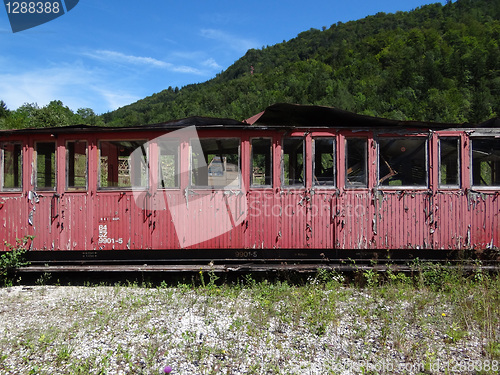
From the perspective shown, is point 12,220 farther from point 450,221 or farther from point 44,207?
point 450,221

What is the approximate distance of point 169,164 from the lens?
7.45m

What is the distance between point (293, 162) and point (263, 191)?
3.05 feet

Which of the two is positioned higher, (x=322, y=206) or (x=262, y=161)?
(x=262, y=161)

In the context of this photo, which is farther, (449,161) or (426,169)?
(449,161)

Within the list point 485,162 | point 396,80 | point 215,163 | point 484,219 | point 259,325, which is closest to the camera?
point 259,325

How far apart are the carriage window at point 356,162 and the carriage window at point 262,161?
166cm

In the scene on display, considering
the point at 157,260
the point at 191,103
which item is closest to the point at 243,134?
the point at 157,260

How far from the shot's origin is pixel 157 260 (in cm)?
727

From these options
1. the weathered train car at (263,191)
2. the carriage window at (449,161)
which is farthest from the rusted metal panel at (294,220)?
the carriage window at (449,161)

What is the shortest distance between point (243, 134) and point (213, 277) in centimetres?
306

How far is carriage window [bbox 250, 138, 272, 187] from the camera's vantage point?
23.9ft

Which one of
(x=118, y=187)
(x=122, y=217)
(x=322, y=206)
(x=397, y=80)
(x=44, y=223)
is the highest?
(x=397, y=80)

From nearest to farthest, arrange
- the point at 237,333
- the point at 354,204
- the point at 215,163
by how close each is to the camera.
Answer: the point at 237,333
the point at 354,204
the point at 215,163

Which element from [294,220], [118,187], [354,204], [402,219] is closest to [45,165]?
[118,187]
